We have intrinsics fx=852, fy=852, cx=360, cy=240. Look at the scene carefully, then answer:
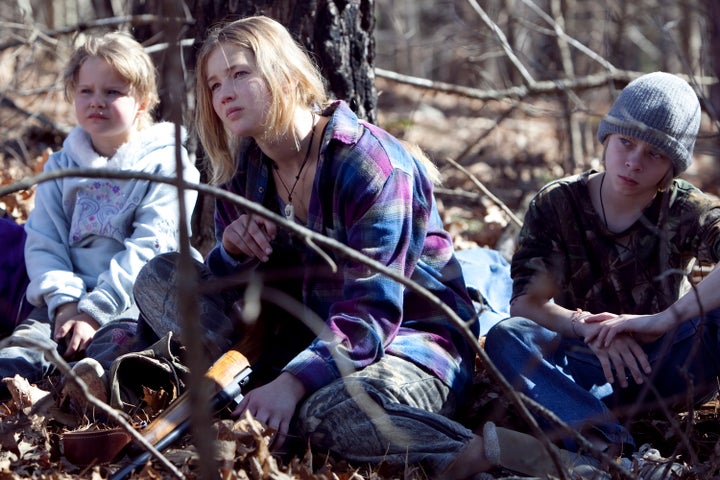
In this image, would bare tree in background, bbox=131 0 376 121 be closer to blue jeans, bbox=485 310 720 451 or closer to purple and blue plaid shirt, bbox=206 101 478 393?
purple and blue plaid shirt, bbox=206 101 478 393

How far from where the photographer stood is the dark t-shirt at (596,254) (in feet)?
10.7

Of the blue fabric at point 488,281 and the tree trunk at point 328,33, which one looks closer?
the blue fabric at point 488,281

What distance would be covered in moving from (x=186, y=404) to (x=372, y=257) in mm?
776

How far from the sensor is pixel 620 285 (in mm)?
3365

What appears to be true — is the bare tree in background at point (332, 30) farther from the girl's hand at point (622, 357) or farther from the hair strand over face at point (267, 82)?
the girl's hand at point (622, 357)

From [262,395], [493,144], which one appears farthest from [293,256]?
[493,144]

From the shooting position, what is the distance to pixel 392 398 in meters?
2.81

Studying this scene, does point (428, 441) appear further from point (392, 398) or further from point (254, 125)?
point (254, 125)

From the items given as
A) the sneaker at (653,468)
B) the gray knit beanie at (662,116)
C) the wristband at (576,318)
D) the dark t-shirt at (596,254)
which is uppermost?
the gray knit beanie at (662,116)

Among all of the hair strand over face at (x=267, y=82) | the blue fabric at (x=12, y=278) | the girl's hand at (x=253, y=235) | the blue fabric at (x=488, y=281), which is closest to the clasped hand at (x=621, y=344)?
the blue fabric at (x=488, y=281)

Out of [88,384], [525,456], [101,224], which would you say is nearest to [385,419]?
[525,456]

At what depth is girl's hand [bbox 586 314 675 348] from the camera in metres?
2.95

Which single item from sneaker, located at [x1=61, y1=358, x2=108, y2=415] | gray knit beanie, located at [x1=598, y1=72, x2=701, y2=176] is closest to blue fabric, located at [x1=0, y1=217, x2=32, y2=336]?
sneaker, located at [x1=61, y1=358, x2=108, y2=415]

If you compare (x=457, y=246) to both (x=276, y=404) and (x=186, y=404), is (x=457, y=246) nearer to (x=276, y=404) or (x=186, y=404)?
(x=276, y=404)
